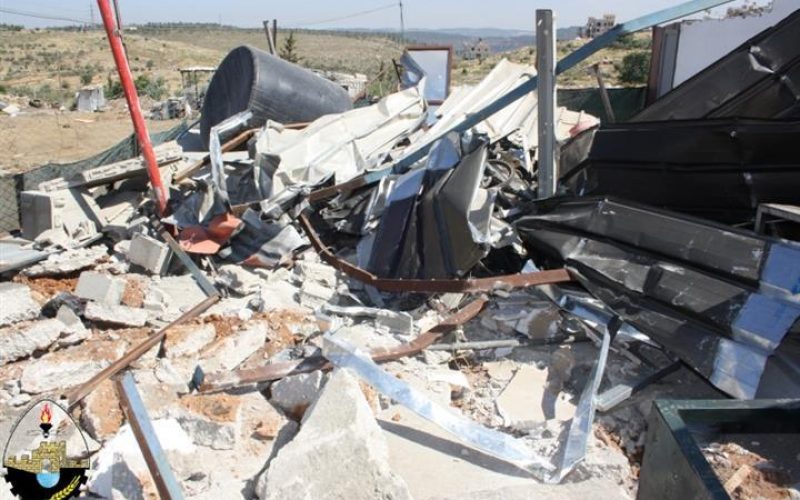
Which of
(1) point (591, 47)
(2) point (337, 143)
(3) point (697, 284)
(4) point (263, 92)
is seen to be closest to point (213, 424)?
(3) point (697, 284)

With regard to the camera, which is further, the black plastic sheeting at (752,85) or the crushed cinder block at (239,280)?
the crushed cinder block at (239,280)

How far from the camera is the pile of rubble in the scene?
2.82 m

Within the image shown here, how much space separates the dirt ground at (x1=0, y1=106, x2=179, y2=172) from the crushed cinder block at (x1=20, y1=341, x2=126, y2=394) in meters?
10.7

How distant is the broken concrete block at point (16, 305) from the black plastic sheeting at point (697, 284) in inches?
146

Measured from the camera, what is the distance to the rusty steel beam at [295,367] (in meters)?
3.37

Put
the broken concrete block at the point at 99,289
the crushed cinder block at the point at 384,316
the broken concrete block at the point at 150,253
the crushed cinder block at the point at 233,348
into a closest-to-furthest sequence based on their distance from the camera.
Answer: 1. the crushed cinder block at the point at 233,348
2. the crushed cinder block at the point at 384,316
3. the broken concrete block at the point at 99,289
4. the broken concrete block at the point at 150,253

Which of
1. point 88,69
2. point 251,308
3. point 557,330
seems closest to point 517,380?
point 557,330

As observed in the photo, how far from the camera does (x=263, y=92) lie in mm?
7273

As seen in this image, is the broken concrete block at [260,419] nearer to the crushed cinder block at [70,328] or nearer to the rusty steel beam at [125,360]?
the rusty steel beam at [125,360]

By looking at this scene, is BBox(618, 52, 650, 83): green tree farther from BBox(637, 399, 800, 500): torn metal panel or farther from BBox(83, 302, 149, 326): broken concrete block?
BBox(637, 399, 800, 500): torn metal panel

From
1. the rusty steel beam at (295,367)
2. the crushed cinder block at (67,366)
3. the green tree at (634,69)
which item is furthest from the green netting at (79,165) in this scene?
the green tree at (634,69)

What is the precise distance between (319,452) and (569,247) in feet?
7.55

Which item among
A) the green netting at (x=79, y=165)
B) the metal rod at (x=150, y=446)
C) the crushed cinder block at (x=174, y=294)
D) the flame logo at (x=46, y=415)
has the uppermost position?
the green netting at (x=79, y=165)

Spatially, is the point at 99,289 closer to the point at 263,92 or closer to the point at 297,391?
the point at 297,391
